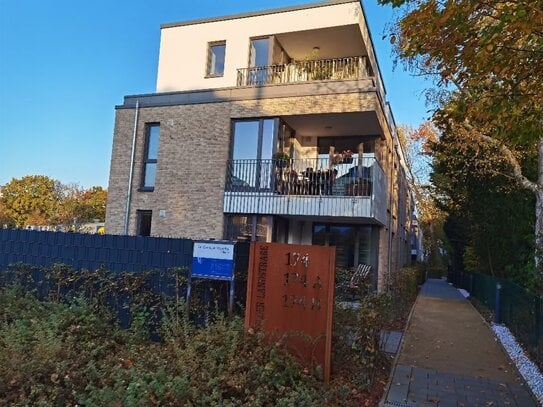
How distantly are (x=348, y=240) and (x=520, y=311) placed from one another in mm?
6448

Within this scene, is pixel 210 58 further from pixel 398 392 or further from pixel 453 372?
pixel 398 392

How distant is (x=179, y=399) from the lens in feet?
14.0

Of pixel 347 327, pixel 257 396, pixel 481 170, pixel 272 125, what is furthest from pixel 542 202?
pixel 257 396

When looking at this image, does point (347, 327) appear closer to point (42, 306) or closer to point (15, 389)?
point (15, 389)

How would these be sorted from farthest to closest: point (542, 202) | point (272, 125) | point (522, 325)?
1. point (272, 125)
2. point (542, 202)
3. point (522, 325)

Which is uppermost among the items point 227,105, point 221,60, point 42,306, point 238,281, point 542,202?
point 221,60

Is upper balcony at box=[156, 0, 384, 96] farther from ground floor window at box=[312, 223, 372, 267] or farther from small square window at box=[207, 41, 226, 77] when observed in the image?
ground floor window at box=[312, 223, 372, 267]

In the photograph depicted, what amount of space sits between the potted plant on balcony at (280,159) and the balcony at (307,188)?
0.09 feet

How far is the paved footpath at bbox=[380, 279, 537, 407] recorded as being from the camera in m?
5.29

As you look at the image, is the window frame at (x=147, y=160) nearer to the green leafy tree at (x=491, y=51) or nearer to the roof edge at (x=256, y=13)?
the roof edge at (x=256, y=13)

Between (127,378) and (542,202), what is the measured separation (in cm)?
1176

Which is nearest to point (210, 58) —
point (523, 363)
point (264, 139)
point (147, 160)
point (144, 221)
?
point (147, 160)

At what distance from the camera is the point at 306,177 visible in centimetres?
1310

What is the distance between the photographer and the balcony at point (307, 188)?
40.5 ft
